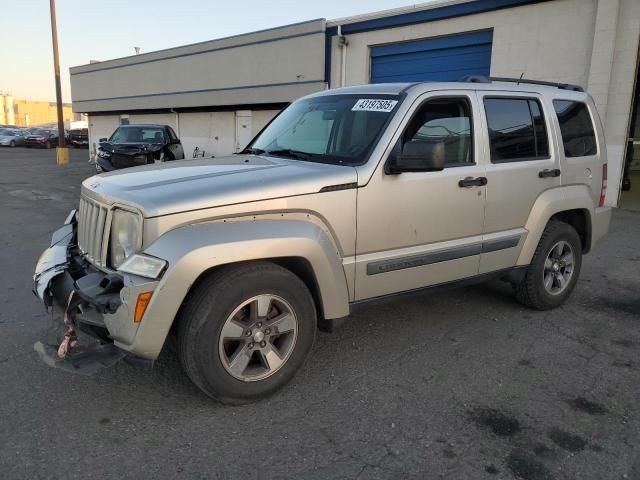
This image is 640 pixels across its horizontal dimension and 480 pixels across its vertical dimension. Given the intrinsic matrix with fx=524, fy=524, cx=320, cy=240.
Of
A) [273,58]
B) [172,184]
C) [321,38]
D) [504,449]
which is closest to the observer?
[504,449]

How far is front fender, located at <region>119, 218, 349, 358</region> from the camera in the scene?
2746mm

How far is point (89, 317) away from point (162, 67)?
2410 cm

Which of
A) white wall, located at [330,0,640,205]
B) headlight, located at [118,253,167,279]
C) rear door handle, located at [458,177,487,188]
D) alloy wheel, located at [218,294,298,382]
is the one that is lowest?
alloy wheel, located at [218,294,298,382]

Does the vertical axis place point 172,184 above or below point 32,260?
above

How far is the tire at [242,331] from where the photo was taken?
9.53ft

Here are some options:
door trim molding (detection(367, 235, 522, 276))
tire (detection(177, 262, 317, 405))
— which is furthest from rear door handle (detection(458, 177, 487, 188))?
tire (detection(177, 262, 317, 405))

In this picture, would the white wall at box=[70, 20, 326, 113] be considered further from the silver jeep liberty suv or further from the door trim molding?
the door trim molding

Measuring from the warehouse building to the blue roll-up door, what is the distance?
0.03 meters

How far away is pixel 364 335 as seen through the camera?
4270mm

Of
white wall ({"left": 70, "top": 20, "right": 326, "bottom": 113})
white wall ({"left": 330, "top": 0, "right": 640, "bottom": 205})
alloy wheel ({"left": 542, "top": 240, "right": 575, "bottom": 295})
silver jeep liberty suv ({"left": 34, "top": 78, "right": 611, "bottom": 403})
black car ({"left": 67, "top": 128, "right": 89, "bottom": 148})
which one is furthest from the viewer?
black car ({"left": 67, "top": 128, "right": 89, "bottom": 148})

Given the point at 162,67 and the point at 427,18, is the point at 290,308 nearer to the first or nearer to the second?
the point at 427,18

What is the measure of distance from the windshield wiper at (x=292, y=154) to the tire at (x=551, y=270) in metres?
2.32

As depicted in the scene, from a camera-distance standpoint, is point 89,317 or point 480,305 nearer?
point 89,317

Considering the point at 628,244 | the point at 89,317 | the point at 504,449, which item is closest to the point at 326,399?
the point at 504,449
